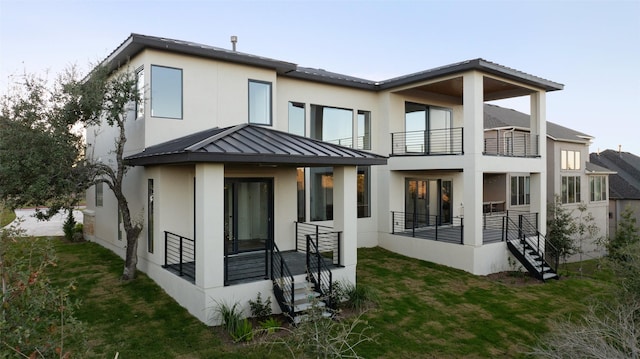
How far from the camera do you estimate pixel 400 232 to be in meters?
16.3

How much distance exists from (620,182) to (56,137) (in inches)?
1566

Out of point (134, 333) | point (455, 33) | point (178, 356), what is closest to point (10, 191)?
point (134, 333)

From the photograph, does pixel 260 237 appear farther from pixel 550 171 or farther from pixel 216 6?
pixel 550 171

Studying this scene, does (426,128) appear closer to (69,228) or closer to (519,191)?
(519,191)

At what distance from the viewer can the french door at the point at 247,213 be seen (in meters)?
11.3

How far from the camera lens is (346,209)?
10227 millimetres

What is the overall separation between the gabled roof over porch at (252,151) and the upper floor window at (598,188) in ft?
85.9

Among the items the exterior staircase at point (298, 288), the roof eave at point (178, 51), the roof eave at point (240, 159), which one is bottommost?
the exterior staircase at point (298, 288)

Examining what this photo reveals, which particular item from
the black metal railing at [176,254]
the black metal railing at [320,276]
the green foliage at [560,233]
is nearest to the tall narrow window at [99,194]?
the black metal railing at [176,254]

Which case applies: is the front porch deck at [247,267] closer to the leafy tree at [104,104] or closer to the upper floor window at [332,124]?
the leafy tree at [104,104]

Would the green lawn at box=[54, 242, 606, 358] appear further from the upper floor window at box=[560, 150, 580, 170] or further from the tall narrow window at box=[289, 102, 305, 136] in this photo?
the upper floor window at box=[560, 150, 580, 170]

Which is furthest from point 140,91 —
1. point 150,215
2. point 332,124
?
point 332,124

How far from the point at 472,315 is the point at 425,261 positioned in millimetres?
4903

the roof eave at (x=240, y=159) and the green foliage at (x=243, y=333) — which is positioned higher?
the roof eave at (x=240, y=159)
